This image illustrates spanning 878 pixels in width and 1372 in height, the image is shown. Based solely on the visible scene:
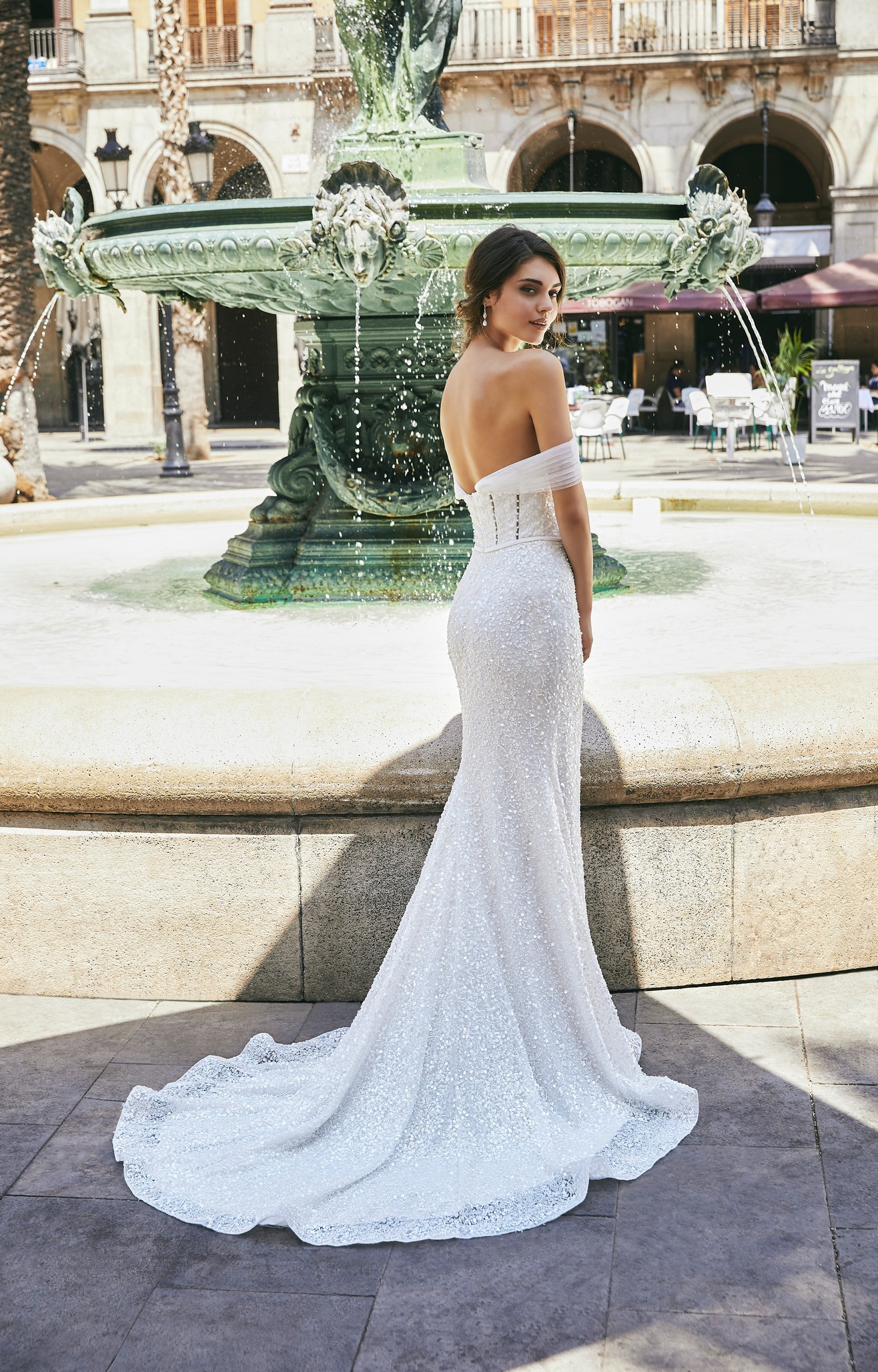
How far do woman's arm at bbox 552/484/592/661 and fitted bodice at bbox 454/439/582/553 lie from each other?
0.08 ft

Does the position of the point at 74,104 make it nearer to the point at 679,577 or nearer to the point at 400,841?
the point at 679,577

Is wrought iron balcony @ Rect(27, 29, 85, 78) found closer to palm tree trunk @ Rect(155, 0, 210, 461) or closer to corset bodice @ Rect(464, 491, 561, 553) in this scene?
palm tree trunk @ Rect(155, 0, 210, 461)

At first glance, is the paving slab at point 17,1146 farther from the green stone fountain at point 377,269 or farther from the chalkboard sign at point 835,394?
the chalkboard sign at point 835,394

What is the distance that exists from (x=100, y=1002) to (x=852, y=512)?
6716 millimetres

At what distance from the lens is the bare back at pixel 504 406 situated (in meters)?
2.97

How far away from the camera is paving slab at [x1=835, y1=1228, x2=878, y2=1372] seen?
237 centimetres

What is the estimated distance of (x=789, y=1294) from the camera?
2521 millimetres

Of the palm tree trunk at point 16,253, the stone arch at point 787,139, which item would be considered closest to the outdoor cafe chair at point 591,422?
the palm tree trunk at point 16,253

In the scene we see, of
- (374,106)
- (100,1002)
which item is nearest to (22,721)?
→ (100,1002)

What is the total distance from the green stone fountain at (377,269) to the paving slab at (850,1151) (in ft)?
10.6

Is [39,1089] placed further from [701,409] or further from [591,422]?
[701,409]

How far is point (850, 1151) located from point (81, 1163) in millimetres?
1515

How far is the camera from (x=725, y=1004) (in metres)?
3.78

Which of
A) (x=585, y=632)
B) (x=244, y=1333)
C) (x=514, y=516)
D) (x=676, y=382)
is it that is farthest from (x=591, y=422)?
(x=244, y=1333)
